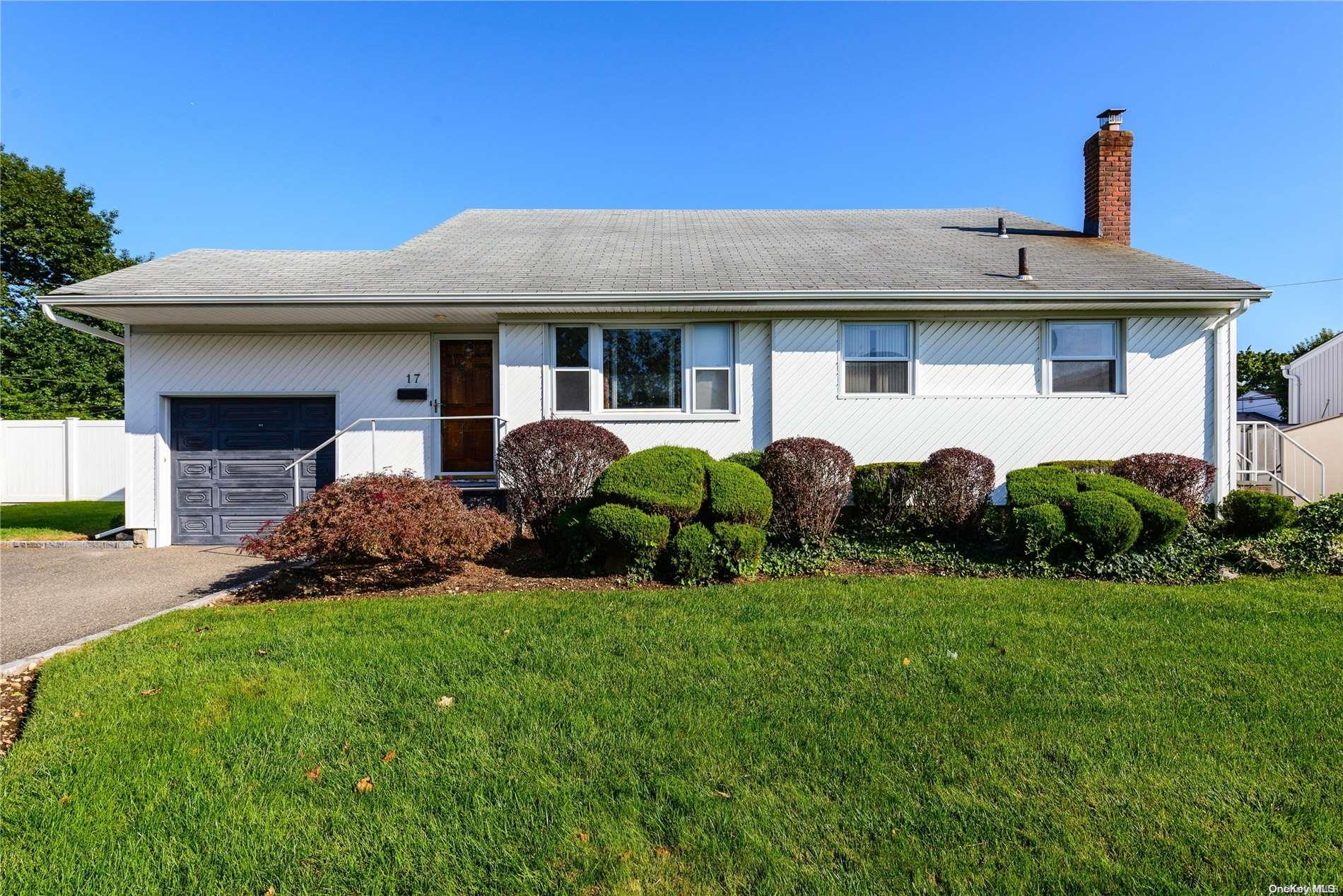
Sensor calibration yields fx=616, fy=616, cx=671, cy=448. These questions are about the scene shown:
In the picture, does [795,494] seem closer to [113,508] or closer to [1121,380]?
[1121,380]

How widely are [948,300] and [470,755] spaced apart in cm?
871

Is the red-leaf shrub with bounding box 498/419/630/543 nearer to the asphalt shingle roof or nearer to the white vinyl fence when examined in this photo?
the asphalt shingle roof

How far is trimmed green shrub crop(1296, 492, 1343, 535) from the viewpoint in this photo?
24.5 ft

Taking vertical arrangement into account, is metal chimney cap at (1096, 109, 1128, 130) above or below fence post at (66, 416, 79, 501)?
above

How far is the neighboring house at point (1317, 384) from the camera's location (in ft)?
61.2

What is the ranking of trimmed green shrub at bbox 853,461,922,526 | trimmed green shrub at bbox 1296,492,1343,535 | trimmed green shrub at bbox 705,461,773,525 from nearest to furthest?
trimmed green shrub at bbox 705,461,773,525 < trimmed green shrub at bbox 1296,492,1343,535 < trimmed green shrub at bbox 853,461,922,526

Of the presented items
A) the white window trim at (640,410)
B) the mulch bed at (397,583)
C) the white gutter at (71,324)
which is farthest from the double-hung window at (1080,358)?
the white gutter at (71,324)

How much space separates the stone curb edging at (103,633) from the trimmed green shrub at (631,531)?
3.91 metres

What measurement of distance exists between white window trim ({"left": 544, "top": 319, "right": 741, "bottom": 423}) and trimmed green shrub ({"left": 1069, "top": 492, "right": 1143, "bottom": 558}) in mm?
4595

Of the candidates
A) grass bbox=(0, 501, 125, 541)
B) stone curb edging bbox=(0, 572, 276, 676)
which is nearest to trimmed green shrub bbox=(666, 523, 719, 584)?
stone curb edging bbox=(0, 572, 276, 676)

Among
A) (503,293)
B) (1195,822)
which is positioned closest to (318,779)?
(1195,822)

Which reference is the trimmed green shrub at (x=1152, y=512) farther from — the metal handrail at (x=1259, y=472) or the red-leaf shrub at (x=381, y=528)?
the red-leaf shrub at (x=381, y=528)

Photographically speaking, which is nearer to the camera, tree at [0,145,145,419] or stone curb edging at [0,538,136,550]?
stone curb edging at [0,538,136,550]

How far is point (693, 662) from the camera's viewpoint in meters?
A: 4.29
